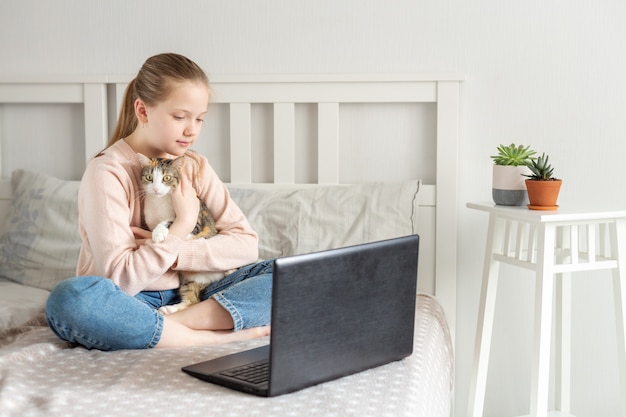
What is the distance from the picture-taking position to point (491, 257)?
1.77 metres

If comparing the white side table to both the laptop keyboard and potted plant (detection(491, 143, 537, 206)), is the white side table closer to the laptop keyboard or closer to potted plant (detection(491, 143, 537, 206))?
potted plant (detection(491, 143, 537, 206))

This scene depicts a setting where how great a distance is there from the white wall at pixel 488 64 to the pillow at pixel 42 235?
396 mm

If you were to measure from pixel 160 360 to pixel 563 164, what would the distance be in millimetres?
1196

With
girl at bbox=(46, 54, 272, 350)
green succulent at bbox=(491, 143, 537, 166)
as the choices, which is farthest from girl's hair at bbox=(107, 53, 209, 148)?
green succulent at bbox=(491, 143, 537, 166)

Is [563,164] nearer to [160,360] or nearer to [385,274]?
[385,274]

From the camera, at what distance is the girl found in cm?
133

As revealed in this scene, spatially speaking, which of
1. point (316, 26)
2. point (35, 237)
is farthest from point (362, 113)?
point (35, 237)

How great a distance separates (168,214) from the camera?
5.02 ft

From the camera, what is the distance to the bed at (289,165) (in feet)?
6.06

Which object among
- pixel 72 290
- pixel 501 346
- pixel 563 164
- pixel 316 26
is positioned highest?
pixel 316 26

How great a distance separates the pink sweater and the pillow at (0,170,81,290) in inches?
15.2

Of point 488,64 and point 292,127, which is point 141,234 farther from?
point 488,64

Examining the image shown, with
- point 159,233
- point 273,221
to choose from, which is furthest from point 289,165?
point 159,233

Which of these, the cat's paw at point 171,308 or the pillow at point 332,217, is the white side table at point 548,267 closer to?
the pillow at point 332,217
